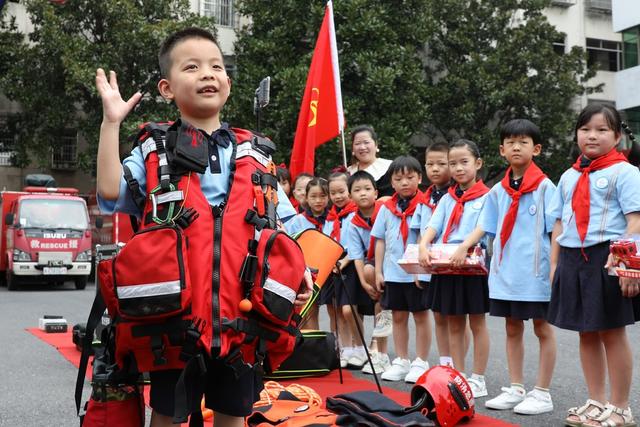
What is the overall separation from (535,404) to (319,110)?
16.3 ft

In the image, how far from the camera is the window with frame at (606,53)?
102ft

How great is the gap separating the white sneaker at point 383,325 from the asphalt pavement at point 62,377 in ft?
1.56

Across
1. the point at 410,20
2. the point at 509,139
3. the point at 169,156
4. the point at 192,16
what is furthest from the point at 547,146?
the point at 169,156

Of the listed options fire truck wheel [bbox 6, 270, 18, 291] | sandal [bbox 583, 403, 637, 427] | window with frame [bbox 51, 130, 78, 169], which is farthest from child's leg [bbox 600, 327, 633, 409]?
window with frame [bbox 51, 130, 78, 169]

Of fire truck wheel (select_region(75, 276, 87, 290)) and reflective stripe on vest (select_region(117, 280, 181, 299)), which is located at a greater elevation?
reflective stripe on vest (select_region(117, 280, 181, 299))

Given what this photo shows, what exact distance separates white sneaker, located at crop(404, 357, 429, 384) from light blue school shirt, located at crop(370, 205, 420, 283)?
62cm

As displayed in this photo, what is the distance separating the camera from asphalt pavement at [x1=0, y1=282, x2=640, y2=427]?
4812 mm

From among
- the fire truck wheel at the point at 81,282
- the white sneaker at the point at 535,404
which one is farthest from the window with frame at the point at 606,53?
the white sneaker at the point at 535,404

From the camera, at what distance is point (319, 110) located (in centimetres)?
903

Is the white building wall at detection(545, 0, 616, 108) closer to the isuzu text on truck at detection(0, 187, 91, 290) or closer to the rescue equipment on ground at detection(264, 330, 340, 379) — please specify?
the isuzu text on truck at detection(0, 187, 91, 290)

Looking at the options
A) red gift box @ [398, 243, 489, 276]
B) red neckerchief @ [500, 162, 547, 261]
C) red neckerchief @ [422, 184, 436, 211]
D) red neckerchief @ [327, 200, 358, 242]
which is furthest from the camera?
red neckerchief @ [327, 200, 358, 242]

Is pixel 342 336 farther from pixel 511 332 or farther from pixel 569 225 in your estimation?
pixel 569 225

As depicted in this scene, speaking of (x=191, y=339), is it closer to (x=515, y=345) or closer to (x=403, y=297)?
(x=515, y=345)

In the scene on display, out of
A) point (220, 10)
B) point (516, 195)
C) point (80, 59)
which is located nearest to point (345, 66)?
point (80, 59)
